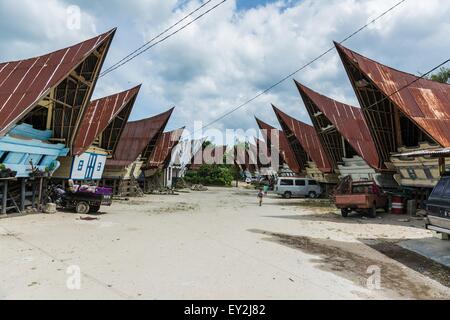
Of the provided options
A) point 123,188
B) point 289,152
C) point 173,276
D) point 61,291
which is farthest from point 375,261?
point 289,152

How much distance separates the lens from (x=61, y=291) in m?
5.22

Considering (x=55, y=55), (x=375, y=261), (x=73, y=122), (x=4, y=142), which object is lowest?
(x=375, y=261)

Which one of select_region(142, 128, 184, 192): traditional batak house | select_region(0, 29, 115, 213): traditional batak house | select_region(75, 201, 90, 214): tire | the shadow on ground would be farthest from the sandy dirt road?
select_region(142, 128, 184, 192): traditional batak house

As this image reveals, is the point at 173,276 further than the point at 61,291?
Yes

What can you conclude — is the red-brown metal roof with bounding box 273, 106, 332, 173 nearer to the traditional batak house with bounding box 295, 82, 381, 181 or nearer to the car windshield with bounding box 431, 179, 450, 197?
the traditional batak house with bounding box 295, 82, 381, 181

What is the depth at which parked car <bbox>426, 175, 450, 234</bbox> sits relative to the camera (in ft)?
27.3

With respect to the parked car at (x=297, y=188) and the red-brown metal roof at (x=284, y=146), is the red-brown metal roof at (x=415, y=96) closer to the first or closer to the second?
the parked car at (x=297, y=188)

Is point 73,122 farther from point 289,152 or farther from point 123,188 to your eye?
point 289,152

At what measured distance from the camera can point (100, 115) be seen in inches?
938

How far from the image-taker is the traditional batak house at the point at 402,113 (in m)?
17.1

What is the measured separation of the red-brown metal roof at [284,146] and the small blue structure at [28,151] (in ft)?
85.0
